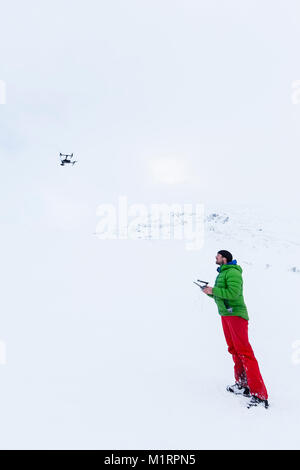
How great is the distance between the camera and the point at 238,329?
4.33 m

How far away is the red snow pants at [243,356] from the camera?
4.16 m

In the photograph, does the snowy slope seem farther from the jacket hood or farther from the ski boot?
the jacket hood

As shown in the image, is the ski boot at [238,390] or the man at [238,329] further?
the ski boot at [238,390]

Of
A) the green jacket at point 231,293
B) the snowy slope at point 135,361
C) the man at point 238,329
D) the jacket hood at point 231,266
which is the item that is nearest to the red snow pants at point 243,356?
the man at point 238,329

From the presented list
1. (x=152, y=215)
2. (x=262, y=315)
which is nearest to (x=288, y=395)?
(x=262, y=315)

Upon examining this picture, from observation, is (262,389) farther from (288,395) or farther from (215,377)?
(215,377)

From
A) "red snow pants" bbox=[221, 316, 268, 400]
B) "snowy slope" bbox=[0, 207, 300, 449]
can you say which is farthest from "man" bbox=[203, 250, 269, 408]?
"snowy slope" bbox=[0, 207, 300, 449]

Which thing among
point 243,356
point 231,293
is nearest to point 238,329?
point 243,356

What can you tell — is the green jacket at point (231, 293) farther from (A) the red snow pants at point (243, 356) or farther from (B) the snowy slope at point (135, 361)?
(B) the snowy slope at point (135, 361)

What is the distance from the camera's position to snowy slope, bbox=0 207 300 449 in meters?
3.52

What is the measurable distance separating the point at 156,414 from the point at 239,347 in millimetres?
1403

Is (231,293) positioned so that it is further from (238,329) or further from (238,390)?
(238,390)

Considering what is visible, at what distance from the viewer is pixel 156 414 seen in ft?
12.7

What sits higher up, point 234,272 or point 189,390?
point 234,272
